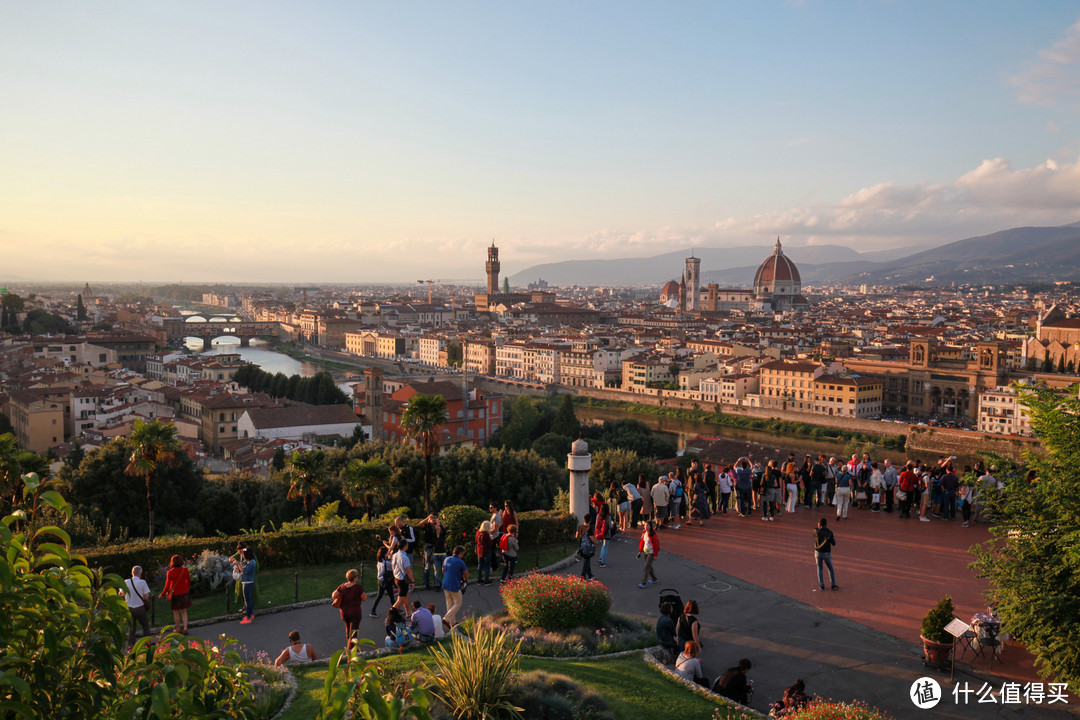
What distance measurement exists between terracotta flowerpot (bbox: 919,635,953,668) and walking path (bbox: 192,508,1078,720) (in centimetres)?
9

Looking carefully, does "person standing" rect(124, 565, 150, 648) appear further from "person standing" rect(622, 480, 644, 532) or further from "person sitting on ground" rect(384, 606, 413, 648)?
"person standing" rect(622, 480, 644, 532)

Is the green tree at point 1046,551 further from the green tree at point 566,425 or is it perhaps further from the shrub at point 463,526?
the green tree at point 566,425

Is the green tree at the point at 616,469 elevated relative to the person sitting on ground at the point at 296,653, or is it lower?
lower

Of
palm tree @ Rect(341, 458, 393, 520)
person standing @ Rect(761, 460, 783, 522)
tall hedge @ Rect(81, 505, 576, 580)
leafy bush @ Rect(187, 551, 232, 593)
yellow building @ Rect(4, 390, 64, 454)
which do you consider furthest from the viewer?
yellow building @ Rect(4, 390, 64, 454)

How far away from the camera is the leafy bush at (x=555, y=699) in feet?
13.6

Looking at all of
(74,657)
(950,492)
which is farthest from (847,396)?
(74,657)

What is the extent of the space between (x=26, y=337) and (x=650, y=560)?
6455cm

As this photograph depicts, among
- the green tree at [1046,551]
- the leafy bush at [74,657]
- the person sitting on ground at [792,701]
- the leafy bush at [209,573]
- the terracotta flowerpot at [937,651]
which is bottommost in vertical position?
the leafy bush at [209,573]

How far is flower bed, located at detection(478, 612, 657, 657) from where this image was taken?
552cm

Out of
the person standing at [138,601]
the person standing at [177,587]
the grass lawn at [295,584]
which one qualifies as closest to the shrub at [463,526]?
the grass lawn at [295,584]

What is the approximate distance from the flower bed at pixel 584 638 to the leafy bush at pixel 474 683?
1.39m

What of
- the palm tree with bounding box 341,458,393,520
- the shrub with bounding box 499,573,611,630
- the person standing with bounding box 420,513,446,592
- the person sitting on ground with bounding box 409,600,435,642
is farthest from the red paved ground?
the palm tree with bounding box 341,458,393,520

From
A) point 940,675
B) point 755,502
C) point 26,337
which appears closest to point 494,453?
point 755,502

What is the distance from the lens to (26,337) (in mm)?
58969
